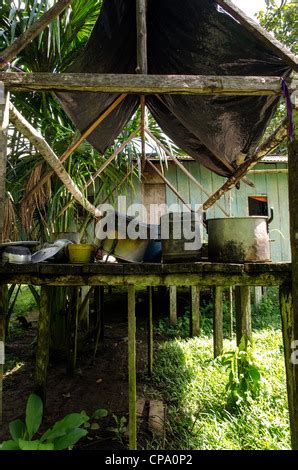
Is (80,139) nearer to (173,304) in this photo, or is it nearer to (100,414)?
(100,414)

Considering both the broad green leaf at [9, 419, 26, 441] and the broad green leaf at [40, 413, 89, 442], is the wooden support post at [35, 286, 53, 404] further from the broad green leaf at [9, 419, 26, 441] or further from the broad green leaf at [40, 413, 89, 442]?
the broad green leaf at [40, 413, 89, 442]

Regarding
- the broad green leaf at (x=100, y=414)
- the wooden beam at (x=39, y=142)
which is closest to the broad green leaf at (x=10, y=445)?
the broad green leaf at (x=100, y=414)

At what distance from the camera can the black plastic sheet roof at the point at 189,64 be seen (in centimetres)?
270

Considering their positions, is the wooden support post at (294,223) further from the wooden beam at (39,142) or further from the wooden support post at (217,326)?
the wooden support post at (217,326)

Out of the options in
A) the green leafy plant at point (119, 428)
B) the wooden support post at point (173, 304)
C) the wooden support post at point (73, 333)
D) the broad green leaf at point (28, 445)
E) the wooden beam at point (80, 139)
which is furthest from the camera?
the wooden support post at point (173, 304)

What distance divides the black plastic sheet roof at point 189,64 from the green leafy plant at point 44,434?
2.71 metres

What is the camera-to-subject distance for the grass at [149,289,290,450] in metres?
2.70

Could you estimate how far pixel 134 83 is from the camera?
2158 millimetres

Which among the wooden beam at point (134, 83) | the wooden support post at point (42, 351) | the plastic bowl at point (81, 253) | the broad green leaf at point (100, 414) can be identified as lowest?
the broad green leaf at point (100, 414)

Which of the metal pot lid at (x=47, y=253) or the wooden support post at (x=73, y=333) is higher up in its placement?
the metal pot lid at (x=47, y=253)

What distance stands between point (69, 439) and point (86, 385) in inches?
86.2

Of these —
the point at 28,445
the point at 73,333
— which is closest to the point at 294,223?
the point at 28,445

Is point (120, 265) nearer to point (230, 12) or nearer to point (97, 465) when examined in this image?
point (97, 465)

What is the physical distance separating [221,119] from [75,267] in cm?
224
